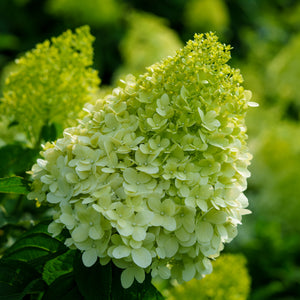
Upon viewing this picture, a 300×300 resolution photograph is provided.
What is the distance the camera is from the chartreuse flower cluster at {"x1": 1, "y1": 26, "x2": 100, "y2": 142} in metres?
0.77

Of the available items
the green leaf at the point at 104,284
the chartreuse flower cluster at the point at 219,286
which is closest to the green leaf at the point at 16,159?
the green leaf at the point at 104,284

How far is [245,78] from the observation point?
3965mm

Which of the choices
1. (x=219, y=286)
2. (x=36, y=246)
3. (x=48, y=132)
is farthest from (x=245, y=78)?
(x=36, y=246)

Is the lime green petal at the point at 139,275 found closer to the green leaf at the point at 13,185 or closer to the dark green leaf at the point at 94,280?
the dark green leaf at the point at 94,280

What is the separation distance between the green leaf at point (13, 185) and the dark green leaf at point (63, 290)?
0.13m

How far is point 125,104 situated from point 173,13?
4670 millimetres

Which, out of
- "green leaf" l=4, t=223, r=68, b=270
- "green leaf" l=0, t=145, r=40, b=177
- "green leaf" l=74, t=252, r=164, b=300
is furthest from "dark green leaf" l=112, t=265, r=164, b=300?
"green leaf" l=0, t=145, r=40, b=177

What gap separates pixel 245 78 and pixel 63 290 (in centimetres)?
361

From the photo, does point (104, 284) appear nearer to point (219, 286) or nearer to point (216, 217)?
point (216, 217)

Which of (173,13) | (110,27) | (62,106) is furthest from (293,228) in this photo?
(173,13)

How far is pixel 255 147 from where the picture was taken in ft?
9.49

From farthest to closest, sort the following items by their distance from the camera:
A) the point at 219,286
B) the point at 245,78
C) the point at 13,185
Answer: the point at 245,78 < the point at 219,286 < the point at 13,185

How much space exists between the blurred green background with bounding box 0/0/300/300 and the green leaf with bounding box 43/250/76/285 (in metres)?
0.17

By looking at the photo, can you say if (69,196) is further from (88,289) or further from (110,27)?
(110,27)
